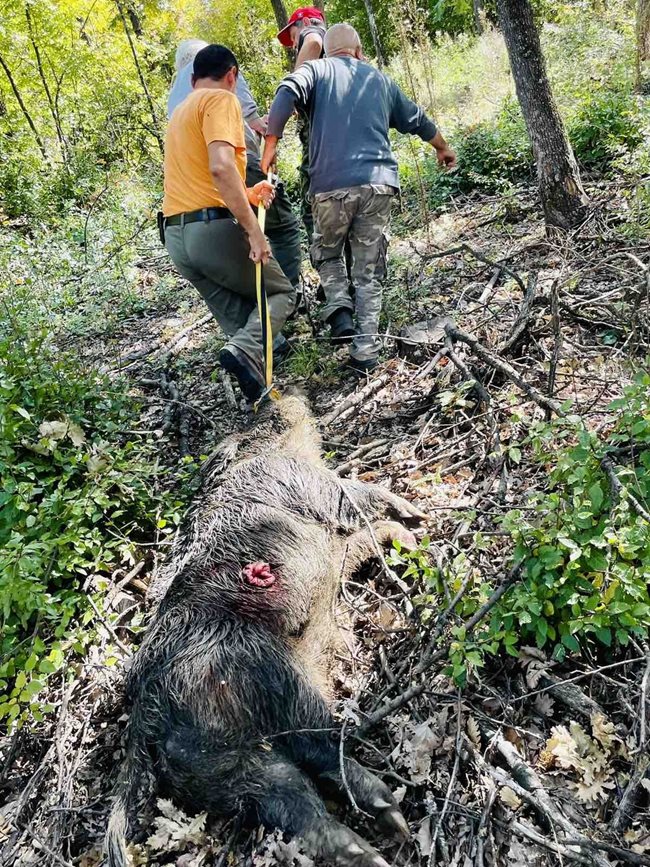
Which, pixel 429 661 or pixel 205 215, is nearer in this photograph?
pixel 429 661

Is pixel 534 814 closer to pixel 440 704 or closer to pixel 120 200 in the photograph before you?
pixel 440 704

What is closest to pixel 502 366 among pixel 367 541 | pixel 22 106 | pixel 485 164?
pixel 367 541

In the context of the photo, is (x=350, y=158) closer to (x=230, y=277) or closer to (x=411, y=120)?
(x=411, y=120)

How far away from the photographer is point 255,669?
7.09ft

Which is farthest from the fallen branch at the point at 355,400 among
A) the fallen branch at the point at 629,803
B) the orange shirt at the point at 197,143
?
the fallen branch at the point at 629,803

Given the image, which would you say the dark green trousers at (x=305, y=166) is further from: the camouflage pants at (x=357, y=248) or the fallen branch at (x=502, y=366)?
the fallen branch at (x=502, y=366)

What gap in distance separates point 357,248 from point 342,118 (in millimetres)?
918

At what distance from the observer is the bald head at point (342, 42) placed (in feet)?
15.1

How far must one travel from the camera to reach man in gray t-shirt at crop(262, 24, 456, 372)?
440cm

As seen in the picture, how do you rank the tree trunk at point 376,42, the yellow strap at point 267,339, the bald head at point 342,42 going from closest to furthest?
1. the yellow strap at point 267,339
2. the bald head at point 342,42
3. the tree trunk at point 376,42

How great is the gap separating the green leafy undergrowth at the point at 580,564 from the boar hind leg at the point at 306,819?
23.5 inches

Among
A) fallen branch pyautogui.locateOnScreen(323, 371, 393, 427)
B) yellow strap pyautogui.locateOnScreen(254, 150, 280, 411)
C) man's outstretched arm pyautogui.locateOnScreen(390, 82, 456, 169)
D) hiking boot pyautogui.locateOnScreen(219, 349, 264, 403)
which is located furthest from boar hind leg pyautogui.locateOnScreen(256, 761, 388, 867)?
man's outstretched arm pyautogui.locateOnScreen(390, 82, 456, 169)

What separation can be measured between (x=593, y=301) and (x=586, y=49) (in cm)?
753

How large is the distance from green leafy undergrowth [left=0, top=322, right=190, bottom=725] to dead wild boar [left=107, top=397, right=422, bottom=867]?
518mm
